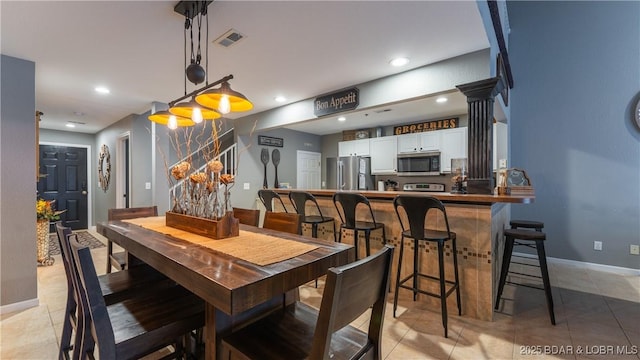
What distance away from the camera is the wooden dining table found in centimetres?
98

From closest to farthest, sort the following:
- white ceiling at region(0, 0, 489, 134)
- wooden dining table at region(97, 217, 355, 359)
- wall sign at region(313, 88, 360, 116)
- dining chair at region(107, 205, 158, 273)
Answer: wooden dining table at region(97, 217, 355, 359) → white ceiling at region(0, 0, 489, 134) → dining chair at region(107, 205, 158, 273) → wall sign at region(313, 88, 360, 116)

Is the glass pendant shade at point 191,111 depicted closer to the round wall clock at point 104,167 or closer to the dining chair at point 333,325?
the dining chair at point 333,325

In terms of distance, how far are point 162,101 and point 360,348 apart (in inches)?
164

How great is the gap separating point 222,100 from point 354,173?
4374 millimetres

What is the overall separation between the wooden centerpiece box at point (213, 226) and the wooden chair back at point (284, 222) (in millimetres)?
425

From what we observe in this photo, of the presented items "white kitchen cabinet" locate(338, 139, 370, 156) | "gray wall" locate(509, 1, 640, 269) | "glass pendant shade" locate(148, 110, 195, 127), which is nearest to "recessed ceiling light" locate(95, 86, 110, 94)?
"glass pendant shade" locate(148, 110, 195, 127)

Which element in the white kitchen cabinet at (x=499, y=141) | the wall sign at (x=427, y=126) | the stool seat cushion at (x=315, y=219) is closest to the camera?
the stool seat cushion at (x=315, y=219)

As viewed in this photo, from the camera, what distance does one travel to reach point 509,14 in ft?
14.1

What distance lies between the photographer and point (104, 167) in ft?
19.5

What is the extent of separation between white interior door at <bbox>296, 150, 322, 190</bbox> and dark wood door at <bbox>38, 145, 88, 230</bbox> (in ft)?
16.2

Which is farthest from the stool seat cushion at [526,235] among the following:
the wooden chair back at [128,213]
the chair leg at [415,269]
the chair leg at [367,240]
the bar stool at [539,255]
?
the wooden chair back at [128,213]

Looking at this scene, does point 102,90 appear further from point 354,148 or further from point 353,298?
point 354,148

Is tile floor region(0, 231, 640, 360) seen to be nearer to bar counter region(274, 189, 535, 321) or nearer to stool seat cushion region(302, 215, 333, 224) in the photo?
bar counter region(274, 189, 535, 321)

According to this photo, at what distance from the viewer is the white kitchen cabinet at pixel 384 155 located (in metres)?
5.63
